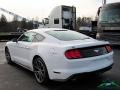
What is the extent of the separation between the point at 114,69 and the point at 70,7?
1898 cm

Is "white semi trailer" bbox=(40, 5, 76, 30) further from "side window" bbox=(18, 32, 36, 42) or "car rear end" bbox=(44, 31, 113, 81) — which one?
"car rear end" bbox=(44, 31, 113, 81)

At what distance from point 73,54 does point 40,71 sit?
4.05ft

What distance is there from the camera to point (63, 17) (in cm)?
2559

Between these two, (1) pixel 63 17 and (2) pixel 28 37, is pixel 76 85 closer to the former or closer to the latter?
(2) pixel 28 37

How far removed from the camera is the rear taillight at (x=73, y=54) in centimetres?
580

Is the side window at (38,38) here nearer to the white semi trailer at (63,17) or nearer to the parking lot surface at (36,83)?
the parking lot surface at (36,83)

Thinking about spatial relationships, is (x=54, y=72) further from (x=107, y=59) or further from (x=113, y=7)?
(x=113, y=7)

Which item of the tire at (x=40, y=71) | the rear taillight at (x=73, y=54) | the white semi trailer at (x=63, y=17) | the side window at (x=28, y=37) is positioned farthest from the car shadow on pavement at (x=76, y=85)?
the white semi trailer at (x=63, y=17)

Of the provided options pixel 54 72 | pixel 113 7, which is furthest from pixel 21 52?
pixel 113 7

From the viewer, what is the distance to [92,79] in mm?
6855

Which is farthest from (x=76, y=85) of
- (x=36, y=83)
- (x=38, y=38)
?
(x=38, y=38)

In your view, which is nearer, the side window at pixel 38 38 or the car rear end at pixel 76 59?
the car rear end at pixel 76 59

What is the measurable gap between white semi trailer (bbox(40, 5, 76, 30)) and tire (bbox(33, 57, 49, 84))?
18743mm

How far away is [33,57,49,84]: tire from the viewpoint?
252 inches
